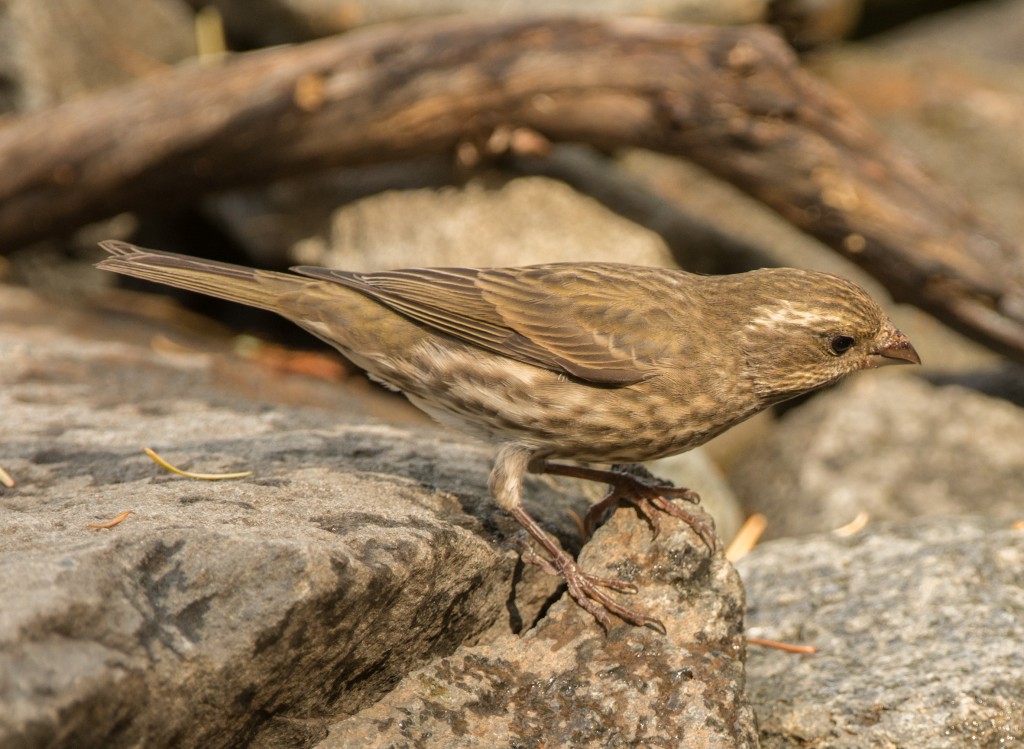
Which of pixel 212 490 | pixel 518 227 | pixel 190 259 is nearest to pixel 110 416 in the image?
pixel 190 259

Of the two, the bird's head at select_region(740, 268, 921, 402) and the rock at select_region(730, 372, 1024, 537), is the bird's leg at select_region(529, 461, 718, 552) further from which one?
the rock at select_region(730, 372, 1024, 537)

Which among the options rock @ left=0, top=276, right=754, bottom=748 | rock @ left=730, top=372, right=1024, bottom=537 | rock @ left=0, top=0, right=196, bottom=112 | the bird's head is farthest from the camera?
rock @ left=0, top=0, right=196, bottom=112

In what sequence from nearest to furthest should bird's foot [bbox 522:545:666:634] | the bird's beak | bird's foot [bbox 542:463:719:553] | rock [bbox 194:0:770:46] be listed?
bird's foot [bbox 522:545:666:634], bird's foot [bbox 542:463:719:553], the bird's beak, rock [bbox 194:0:770:46]

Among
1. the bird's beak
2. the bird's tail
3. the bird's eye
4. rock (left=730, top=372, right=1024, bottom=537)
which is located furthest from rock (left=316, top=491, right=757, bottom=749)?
rock (left=730, top=372, right=1024, bottom=537)

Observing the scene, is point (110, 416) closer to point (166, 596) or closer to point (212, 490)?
point (212, 490)

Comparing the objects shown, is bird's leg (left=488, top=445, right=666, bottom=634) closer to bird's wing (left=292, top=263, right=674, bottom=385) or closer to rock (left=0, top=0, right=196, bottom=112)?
bird's wing (left=292, top=263, right=674, bottom=385)

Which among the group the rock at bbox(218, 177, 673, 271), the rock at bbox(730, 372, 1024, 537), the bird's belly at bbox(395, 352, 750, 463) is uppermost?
the bird's belly at bbox(395, 352, 750, 463)

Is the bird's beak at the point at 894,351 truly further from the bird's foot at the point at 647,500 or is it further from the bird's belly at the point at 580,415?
the bird's foot at the point at 647,500

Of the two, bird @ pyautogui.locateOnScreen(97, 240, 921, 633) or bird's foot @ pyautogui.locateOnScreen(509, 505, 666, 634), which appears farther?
bird @ pyautogui.locateOnScreen(97, 240, 921, 633)

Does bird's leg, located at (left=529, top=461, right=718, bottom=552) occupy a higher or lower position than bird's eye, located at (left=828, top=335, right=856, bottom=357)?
lower
